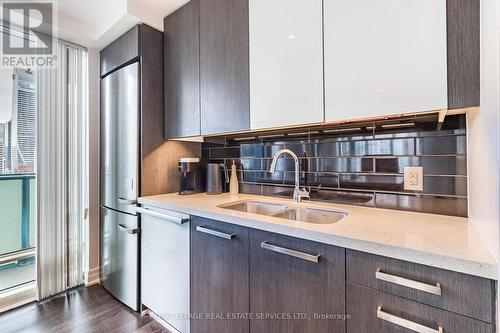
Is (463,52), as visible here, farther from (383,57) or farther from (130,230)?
(130,230)

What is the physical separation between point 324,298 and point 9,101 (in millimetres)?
2723

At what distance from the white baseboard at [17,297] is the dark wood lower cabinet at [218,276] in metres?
1.53

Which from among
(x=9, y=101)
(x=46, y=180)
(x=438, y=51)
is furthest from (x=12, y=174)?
(x=438, y=51)

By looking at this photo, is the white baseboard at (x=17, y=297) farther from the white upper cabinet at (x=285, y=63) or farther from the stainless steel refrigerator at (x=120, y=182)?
the white upper cabinet at (x=285, y=63)

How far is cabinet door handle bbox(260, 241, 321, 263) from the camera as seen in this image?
2.96ft

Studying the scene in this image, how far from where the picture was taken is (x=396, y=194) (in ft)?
4.12

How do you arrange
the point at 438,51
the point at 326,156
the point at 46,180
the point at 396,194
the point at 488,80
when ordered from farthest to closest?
1. the point at 46,180
2. the point at 326,156
3. the point at 396,194
4. the point at 438,51
5. the point at 488,80

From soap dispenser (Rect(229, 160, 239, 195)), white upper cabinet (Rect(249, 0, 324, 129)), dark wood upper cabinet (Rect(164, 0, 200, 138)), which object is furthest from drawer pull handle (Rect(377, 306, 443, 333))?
dark wood upper cabinet (Rect(164, 0, 200, 138))

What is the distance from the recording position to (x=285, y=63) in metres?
1.24

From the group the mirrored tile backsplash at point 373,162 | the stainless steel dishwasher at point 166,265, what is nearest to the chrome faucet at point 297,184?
the mirrored tile backsplash at point 373,162

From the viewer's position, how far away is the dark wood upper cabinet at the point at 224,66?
1.42m

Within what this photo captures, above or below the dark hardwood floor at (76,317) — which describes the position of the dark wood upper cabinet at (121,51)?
above

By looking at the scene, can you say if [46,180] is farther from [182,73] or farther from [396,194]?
[396,194]

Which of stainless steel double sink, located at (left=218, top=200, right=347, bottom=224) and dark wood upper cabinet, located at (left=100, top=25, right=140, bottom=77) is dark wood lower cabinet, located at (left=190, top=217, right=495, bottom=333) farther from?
dark wood upper cabinet, located at (left=100, top=25, right=140, bottom=77)
